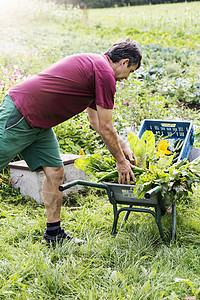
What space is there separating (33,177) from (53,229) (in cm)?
105

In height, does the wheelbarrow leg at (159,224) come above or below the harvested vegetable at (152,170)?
below

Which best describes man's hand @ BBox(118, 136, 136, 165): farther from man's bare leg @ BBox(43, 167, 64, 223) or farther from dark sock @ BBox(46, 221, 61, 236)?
dark sock @ BBox(46, 221, 61, 236)

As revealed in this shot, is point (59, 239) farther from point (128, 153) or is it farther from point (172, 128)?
point (172, 128)

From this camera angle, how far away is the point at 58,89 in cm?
263

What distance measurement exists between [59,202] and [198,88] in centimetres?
480

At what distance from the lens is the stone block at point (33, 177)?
151 inches

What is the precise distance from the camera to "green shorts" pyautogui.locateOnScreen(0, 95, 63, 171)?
258cm

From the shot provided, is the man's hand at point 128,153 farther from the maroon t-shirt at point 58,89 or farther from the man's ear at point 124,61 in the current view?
the man's ear at point 124,61

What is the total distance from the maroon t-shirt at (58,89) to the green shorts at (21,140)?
0.19 ft

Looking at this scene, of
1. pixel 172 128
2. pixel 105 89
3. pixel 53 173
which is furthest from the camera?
pixel 172 128

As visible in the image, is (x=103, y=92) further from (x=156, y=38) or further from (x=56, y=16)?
(x=56, y=16)

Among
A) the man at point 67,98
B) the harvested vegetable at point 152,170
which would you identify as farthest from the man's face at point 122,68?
the harvested vegetable at point 152,170

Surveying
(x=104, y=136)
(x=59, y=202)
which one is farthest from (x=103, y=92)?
(x=59, y=202)

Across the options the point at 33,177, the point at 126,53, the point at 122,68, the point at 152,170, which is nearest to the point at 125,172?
the point at 152,170
